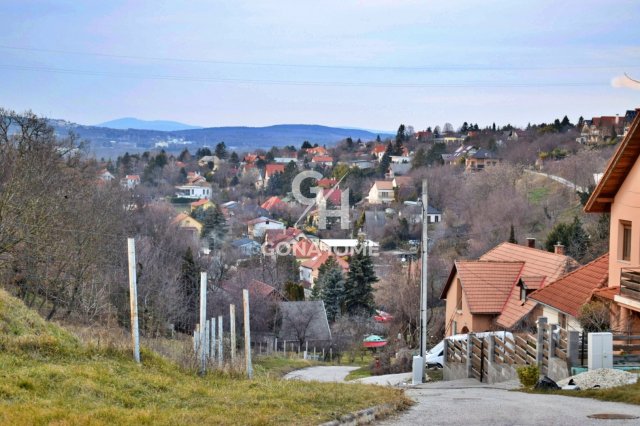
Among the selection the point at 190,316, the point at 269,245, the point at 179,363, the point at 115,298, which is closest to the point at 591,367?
the point at 179,363

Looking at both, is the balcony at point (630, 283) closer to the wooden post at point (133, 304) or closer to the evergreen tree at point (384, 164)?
the wooden post at point (133, 304)

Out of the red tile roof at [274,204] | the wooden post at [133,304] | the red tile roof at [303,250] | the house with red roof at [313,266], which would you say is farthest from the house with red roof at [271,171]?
the wooden post at [133,304]

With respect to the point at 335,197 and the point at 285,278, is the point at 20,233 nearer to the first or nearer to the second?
the point at 285,278

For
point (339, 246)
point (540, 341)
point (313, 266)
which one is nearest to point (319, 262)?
point (313, 266)

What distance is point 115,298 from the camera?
4012cm

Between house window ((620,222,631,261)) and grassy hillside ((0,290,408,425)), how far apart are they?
13668mm

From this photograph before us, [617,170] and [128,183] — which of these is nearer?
[617,170]

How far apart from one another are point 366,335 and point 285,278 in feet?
50.7

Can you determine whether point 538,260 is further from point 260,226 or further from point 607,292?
point 260,226

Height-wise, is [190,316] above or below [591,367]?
below

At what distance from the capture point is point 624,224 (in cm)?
2522

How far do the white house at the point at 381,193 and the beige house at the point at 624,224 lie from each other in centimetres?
8475

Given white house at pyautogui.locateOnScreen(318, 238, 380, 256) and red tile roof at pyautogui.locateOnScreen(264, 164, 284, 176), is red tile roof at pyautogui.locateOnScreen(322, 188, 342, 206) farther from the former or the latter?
red tile roof at pyautogui.locateOnScreen(264, 164, 284, 176)

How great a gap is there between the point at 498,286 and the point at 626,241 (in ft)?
34.0
